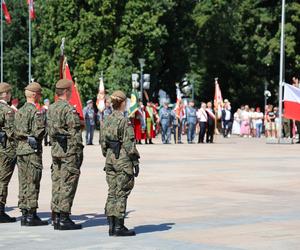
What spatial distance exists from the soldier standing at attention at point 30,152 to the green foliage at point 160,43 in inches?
1847

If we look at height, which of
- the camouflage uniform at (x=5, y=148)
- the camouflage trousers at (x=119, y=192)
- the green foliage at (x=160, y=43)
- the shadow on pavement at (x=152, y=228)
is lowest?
the shadow on pavement at (x=152, y=228)

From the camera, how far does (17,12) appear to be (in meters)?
73.8

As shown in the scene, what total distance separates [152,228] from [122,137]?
1419 mm

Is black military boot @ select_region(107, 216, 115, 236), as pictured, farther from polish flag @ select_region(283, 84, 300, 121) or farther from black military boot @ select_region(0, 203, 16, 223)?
polish flag @ select_region(283, 84, 300, 121)

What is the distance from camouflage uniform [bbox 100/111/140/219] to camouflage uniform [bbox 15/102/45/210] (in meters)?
1.35

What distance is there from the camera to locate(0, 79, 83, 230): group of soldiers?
12219mm

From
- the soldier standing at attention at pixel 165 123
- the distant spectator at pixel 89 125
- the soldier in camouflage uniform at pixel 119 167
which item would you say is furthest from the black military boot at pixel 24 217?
the soldier standing at attention at pixel 165 123

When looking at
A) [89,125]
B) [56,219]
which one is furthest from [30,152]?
[89,125]

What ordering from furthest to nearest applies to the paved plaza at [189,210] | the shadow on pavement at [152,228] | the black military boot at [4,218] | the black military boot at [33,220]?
the black military boot at [4,218], the black military boot at [33,220], the shadow on pavement at [152,228], the paved plaza at [189,210]

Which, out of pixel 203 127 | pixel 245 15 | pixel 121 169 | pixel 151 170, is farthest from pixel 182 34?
pixel 121 169

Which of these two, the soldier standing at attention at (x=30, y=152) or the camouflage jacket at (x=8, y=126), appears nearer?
the soldier standing at attention at (x=30, y=152)

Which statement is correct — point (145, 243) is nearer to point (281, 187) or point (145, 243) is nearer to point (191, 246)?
point (191, 246)

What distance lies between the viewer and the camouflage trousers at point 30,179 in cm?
1274

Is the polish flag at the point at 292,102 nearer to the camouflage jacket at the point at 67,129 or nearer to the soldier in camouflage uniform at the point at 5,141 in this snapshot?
the soldier in camouflage uniform at the point at 5,141
